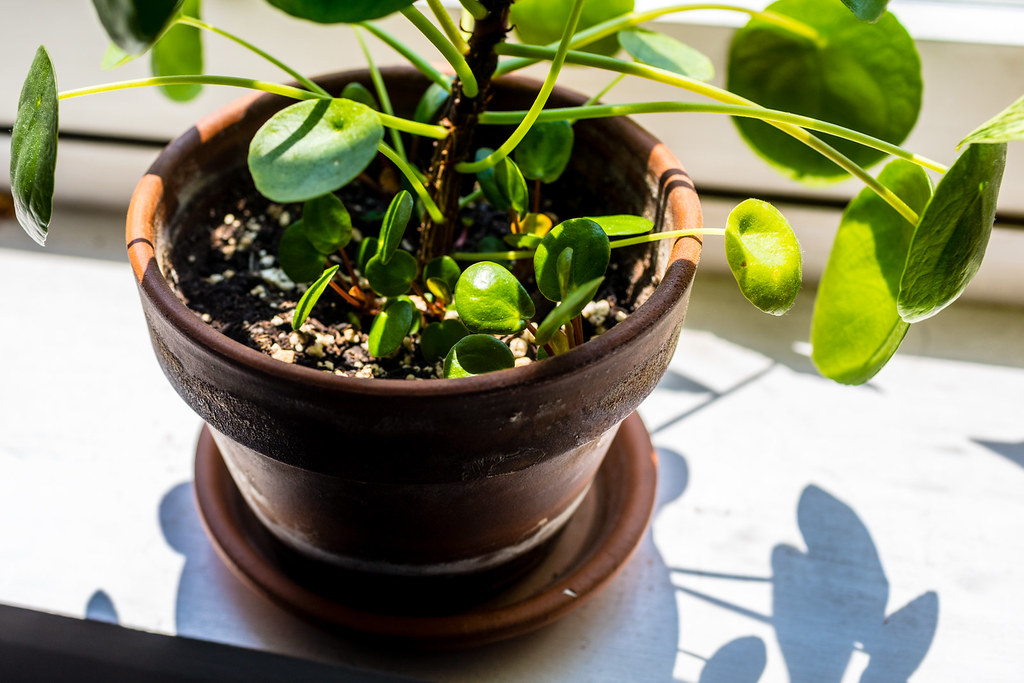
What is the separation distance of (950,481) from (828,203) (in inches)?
12.6

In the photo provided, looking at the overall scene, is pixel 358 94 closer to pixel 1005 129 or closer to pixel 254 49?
pixel 254 49

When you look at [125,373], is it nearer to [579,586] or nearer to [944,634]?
[579,586]

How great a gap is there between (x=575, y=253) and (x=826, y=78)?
33 cm

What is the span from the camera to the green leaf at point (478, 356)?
1.54ft

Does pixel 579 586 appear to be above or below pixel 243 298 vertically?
below

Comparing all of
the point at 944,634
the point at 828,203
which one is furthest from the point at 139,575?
the point at 828,203

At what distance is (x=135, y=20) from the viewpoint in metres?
0.32

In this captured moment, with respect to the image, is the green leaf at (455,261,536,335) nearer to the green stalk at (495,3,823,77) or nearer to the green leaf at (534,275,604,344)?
the green leaf at (534,275,604,344)

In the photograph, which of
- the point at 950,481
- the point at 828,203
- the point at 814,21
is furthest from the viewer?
the point at 828,203

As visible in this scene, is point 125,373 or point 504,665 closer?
point 504,665

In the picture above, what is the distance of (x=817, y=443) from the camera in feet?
2.73

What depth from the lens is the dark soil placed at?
589 millimetres

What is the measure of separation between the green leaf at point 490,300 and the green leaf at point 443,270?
9 cm

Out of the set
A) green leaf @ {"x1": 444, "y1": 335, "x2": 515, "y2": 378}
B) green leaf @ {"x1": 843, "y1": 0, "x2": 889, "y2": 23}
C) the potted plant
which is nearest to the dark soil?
the potted plant
